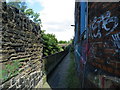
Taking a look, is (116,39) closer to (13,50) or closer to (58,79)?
(13,50)

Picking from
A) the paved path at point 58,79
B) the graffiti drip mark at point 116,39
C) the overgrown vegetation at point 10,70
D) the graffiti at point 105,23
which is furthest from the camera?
the paved path at point 58,79

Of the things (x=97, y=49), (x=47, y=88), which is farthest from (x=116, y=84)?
(x=47, y=88)

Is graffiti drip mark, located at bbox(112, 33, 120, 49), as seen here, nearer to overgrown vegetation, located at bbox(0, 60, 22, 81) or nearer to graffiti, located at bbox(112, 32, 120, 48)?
graffiti, located at bbox(112, 32, 120, 48)

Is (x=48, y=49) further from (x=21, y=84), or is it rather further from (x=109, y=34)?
(x=109, y=34)

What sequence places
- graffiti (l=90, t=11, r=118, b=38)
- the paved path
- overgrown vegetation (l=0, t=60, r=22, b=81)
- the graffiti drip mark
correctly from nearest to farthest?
the graffiti drip mark, graffiti (l=90, t=11, r=118, b=38), overgrown vegetation (l=0, t=60, r=22, b=81), the paved path

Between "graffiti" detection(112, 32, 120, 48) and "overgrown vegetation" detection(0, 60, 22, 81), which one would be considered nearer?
"graffiti" detection(112, 32, 120, 48)

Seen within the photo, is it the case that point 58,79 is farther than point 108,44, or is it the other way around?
point 58,79

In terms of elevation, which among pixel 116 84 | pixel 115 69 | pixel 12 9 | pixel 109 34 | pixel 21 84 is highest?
pixel 12 9

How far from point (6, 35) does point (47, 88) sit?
3.53 metres

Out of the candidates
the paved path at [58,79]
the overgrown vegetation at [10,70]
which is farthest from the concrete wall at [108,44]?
the paved path at [58,79]

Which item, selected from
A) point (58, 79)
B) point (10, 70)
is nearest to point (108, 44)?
point (10, 70)

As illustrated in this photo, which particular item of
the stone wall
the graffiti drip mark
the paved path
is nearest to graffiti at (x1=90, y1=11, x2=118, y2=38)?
the graffiti drip mark

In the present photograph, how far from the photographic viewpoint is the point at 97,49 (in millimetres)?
2205

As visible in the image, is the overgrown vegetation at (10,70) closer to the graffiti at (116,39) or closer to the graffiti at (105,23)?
the graffiti at (105,23)
